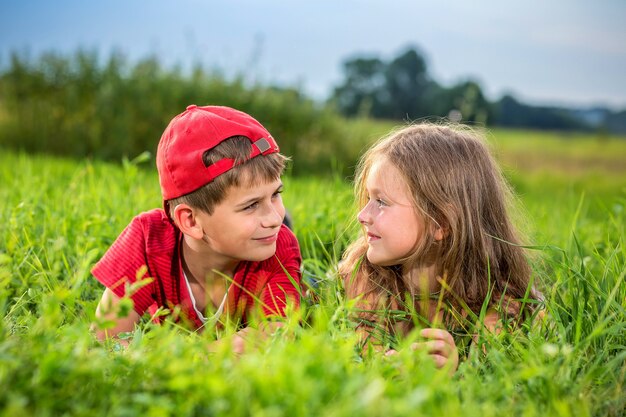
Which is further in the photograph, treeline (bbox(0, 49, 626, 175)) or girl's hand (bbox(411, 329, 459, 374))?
treeline (bbox(0, 49, 626, 175))

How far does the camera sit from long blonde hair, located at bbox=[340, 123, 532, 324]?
2.74m

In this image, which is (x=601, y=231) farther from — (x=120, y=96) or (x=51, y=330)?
(x=120, y=96)

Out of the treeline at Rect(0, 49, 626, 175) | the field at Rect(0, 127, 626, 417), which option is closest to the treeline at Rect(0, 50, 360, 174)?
the treeline at Rect(0, 49, 626, 175)

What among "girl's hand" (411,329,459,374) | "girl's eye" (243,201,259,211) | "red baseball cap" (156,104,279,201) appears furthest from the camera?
"girl's eye" (243,201,259,211)

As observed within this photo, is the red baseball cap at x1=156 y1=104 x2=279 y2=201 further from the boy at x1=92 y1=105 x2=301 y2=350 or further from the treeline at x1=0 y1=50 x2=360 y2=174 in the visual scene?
the treeline at x1=0 y1=50 x2=360 y2=174

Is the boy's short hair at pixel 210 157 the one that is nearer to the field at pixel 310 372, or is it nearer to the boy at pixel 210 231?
the boy at pixel 210 231

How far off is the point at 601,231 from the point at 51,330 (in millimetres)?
3447

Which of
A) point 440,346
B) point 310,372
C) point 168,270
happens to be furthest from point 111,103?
point 310,372

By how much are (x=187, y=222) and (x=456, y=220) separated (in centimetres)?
118

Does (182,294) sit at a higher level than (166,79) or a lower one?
lower

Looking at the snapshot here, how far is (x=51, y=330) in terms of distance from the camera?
1829 millimetres

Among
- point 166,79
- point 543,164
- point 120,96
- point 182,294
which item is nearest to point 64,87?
point 120,96

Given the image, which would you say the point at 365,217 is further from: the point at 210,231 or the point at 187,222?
the point at 187,222

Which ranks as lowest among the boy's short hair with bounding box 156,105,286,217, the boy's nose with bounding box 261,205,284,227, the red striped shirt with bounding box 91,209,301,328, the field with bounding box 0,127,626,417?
the red striped shirt with bounding box 91,209,301,328
